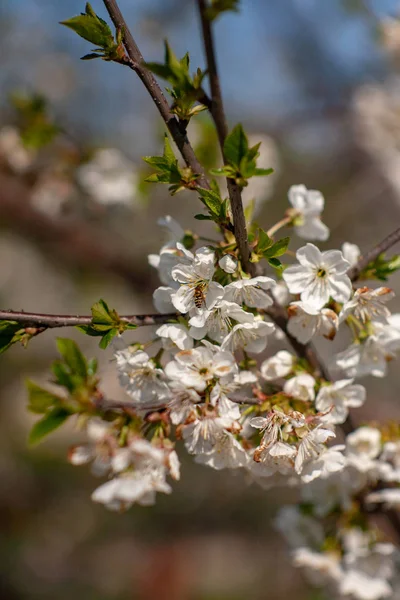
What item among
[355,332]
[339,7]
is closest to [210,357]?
[355,332]

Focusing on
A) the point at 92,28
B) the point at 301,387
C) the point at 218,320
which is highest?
the point at 92,28

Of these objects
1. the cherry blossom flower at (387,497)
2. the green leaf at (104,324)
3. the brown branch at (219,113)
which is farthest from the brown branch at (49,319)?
the cherry blossom flower at (387,497)

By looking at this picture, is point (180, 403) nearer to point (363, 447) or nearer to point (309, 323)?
point (309, 323)

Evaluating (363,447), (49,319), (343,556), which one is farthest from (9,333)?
(343,556)

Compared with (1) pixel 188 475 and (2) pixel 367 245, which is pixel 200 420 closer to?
(2) pixel 367 245

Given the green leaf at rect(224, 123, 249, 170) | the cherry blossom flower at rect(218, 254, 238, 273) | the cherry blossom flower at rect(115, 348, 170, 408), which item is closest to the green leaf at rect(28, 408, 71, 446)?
the cherry blossom flower at rect(115, 348, 170, 408)

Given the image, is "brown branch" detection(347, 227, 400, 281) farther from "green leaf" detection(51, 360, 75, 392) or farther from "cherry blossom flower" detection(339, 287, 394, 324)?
"green leaf" detection(51, 360, 75, 392)
